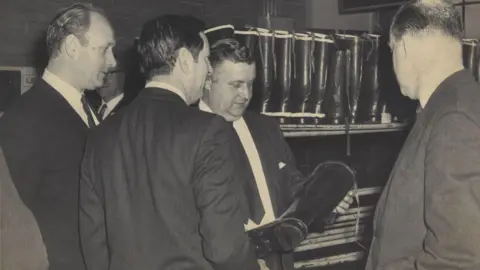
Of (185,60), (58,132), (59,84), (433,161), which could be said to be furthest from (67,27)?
(433,161)

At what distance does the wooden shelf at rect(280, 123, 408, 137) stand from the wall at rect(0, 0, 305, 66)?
105cm

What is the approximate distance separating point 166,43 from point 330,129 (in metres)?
1.11

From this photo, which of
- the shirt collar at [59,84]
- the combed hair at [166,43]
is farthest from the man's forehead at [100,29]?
the combed hair at [166,43]

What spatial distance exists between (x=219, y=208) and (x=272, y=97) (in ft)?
3.27

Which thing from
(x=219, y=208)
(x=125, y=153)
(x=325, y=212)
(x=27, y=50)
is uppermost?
(x=27, y=50)

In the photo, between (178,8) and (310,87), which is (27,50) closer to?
(178,8)

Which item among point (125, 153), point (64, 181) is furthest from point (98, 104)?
point (125, 153)

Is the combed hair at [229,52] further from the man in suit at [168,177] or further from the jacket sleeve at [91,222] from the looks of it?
the jacket sleeve at [91,222]

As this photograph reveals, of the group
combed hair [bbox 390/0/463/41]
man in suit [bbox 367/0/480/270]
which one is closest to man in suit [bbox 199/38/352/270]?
man in suit [bbox 367/0/480/270]

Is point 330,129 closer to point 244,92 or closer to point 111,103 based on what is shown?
point 244,92

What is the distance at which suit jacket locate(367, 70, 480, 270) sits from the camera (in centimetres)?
133

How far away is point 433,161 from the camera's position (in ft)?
4.48

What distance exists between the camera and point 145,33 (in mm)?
1763

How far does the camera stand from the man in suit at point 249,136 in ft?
7.13
